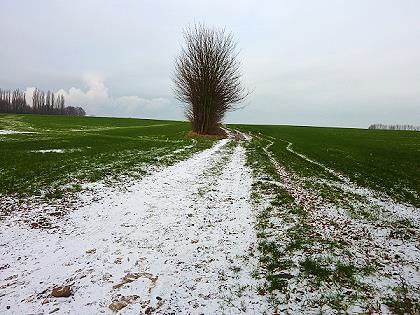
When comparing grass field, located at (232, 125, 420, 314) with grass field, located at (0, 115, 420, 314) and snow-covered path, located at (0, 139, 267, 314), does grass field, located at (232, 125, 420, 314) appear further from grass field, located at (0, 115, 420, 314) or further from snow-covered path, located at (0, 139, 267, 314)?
snow-covered path, located at (0, 139, 267, 314)

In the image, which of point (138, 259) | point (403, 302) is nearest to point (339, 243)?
point (403, 302)

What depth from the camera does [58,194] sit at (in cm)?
1174

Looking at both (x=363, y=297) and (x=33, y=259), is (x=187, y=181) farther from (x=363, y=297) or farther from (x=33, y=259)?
(x=363, y=297)

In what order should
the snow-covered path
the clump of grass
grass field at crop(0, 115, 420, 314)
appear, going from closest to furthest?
the clump of grass
the snow-covered path
grass field at crop(0, 115, 420, 314)

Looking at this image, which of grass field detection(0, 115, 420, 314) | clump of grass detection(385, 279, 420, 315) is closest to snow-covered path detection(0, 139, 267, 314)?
grass field detection(0, 115, 420, 314)

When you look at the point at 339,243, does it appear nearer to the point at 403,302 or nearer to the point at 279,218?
the point at 279,218

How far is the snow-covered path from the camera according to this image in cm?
554

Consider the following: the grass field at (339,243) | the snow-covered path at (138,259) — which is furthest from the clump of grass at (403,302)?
the snow-covered path at (138,259)

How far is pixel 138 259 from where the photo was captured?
23.3 ft

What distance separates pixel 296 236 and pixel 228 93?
41.1 metres

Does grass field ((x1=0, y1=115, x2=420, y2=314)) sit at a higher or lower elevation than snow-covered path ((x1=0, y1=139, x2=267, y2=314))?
higher

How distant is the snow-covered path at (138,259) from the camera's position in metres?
5.54

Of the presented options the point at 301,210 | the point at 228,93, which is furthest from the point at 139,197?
the point at 228,93

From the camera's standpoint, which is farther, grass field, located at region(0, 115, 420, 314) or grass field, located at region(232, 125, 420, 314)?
grass field, located at region(0, 115, 420, 314)
